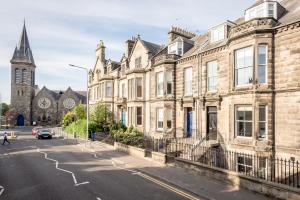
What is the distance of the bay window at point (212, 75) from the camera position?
76.8 ft

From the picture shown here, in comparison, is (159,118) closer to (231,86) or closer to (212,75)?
(212,75)

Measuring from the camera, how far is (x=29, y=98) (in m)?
81.8

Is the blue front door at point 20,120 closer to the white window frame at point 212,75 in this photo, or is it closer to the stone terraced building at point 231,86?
the stone terraced building at point 231,86

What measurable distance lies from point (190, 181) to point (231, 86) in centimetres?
795

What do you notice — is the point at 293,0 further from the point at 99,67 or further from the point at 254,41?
the point at 99,67

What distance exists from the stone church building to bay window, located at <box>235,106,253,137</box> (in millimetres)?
74186

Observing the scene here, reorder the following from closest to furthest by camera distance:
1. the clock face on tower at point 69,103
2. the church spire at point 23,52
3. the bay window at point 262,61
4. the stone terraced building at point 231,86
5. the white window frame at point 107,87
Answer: the stone terraced building at point 231,86
the bay window at point 262,61
the white window frame at point 107,87
the church spire at point 23,52
the clock face on tower at point 69,103

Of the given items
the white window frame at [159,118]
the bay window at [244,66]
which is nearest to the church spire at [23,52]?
the white window frame at [159,118]

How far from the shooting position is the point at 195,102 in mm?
25203

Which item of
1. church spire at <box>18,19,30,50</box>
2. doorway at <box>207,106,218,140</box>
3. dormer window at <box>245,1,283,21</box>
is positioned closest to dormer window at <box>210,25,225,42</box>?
dormer window at <box>245,1,283,21</box>

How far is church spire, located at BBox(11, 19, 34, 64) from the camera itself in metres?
80.6

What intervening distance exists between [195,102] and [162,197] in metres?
13.6

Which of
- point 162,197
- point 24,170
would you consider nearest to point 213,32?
point 162,197

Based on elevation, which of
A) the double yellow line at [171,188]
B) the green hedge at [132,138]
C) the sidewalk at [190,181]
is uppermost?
the green hedge at [132,138]
